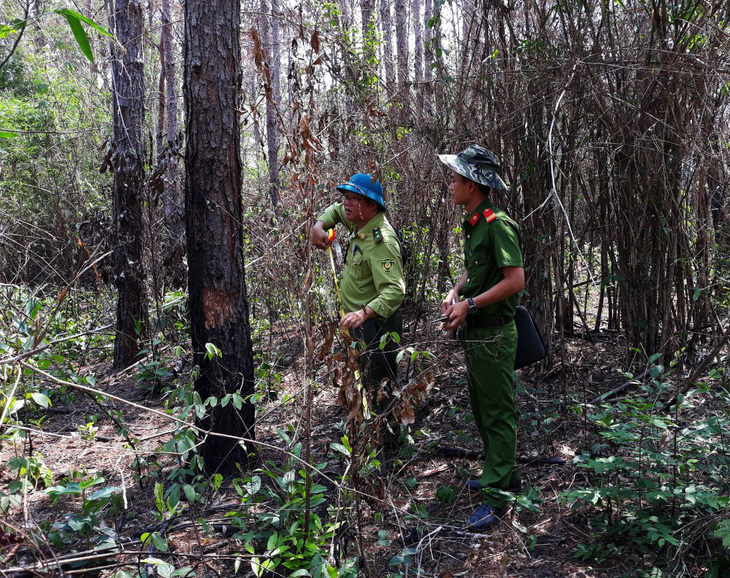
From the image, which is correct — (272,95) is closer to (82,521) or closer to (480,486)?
(82,521)

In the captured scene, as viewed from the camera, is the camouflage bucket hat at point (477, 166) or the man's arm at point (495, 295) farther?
the camouflage bucket hat at point (477, 166)

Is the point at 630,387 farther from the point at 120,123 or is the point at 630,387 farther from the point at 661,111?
the point at 120,123

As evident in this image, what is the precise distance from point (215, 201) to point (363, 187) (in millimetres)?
985

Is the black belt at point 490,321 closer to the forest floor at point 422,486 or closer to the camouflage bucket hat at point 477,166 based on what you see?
the forest floor at point 422,486

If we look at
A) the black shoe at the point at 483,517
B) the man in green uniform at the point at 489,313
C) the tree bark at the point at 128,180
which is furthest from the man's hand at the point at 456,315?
the tree bark at the point at 128,180

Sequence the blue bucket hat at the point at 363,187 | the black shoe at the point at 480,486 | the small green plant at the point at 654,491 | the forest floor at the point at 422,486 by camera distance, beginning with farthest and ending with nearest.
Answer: the blue bucket hat at the point at 363,187 < the black shoe at the point at 480,486 < the forest floor at the point at 422,486 < the small green plant at the point at 654,491

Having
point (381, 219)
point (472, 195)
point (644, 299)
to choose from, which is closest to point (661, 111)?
point (644, 299)

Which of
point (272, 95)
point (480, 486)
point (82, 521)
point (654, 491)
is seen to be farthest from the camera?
point (480, 486)

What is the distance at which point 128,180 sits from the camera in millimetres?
6309

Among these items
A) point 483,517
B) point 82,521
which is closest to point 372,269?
point 483,517

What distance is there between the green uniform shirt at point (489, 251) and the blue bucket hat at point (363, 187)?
73cm

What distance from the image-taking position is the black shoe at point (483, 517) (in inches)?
128

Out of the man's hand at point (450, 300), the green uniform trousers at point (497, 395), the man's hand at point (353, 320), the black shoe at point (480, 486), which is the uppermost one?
the man's hand at point (450, 300)

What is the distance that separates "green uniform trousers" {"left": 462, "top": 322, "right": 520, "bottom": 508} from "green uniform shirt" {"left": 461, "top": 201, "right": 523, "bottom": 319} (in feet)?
0.44
